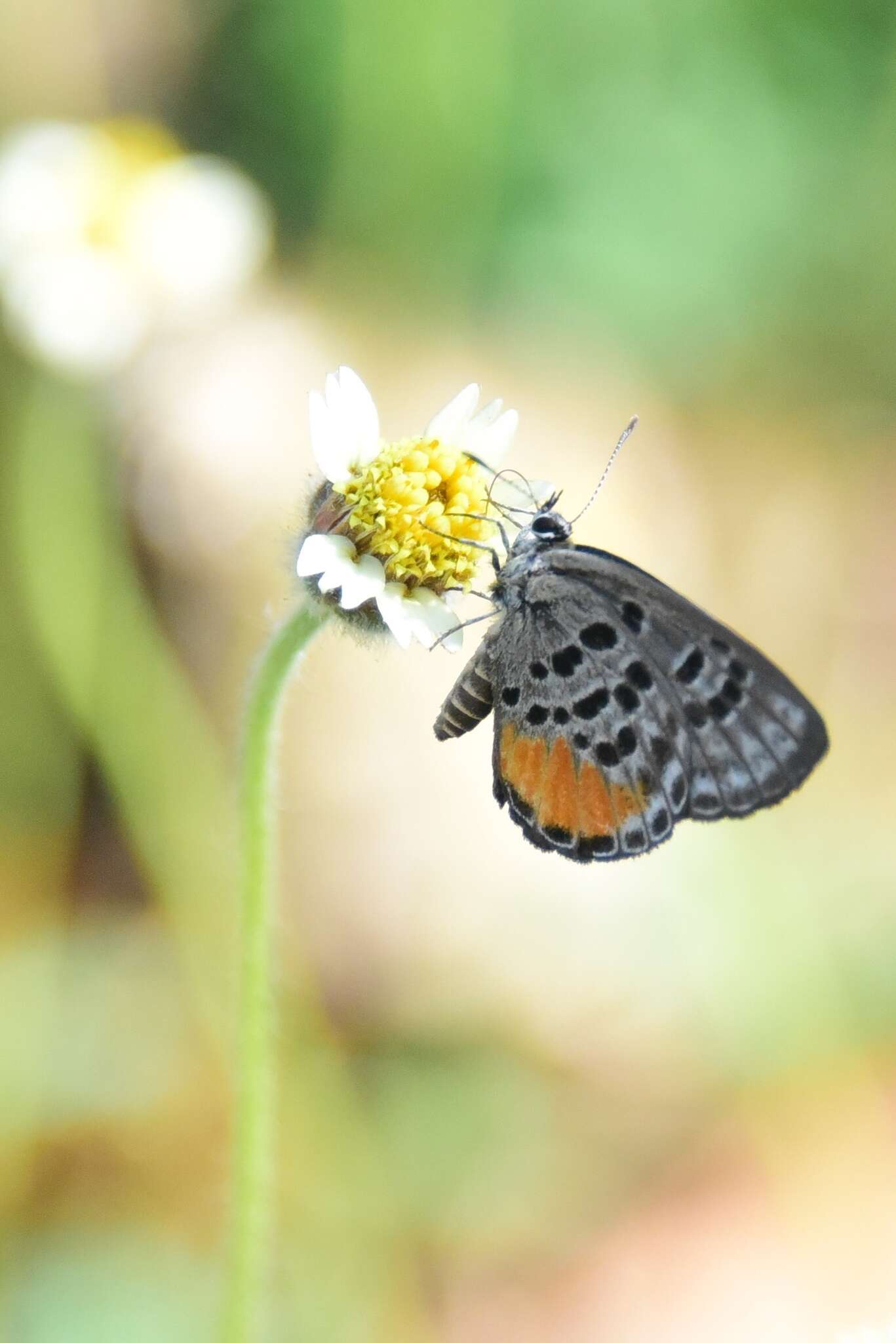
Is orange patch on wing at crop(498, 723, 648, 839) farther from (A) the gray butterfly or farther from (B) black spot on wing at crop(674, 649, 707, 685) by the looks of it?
(B) black spot on wing at crop(674, 649, 707, 685)

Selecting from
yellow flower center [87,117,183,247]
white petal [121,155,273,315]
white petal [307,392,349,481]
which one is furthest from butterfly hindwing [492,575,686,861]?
yellow flower center [87,117,183,247]

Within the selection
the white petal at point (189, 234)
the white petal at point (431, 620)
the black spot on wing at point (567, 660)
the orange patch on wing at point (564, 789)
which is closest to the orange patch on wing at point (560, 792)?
the orange patch on wing at point (564, 789)

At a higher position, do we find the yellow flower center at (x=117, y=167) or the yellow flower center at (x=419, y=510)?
the yellow flower center at (x=117, y=167)

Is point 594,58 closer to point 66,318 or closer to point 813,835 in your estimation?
point 66,318

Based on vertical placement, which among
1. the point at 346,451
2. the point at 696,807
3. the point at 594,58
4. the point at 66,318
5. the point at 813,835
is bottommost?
the point at 696,807

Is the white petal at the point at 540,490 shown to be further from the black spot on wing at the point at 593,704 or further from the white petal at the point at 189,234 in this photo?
the white petal at the point at 189,234

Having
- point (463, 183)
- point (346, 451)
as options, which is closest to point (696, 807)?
point (346, 451)
